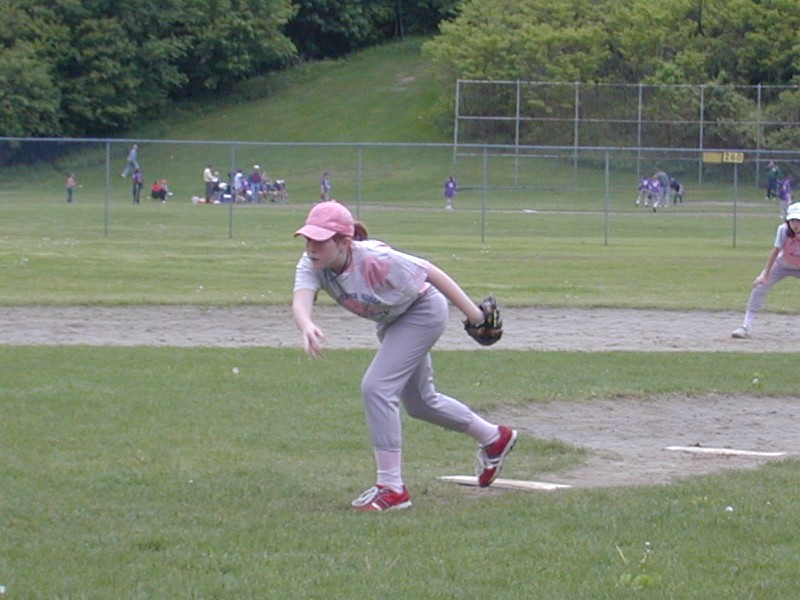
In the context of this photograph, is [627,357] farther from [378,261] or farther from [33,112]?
[33,112]

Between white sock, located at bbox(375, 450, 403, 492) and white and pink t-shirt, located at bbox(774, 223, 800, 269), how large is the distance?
28.7ft

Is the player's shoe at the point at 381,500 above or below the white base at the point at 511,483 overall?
above

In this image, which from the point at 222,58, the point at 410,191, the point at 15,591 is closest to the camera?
the point at 15,591

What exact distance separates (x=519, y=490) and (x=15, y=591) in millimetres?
3103

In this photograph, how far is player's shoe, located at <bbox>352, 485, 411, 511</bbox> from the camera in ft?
22.0

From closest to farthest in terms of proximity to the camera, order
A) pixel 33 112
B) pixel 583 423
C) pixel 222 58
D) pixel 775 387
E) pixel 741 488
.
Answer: pixel 741 488, pixel 583 423, pixel 775 387, pixel 33 112, pixel 222 58

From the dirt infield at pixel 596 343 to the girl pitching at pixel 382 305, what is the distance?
1.41 metres

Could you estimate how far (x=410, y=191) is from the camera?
2124 inches

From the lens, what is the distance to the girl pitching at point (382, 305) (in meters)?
6.49

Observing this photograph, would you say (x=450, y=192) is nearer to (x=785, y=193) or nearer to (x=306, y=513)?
(x=785, y=193)

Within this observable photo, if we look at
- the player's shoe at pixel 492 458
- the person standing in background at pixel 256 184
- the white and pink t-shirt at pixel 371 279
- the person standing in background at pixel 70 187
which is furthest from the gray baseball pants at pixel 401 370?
the person standing in background at pixel 256 184

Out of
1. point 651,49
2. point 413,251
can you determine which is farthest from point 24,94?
point 413,251

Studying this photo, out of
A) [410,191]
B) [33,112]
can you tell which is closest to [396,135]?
[410,191]

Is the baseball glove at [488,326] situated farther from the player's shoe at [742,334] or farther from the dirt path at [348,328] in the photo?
the player's shoe at [742,334]
